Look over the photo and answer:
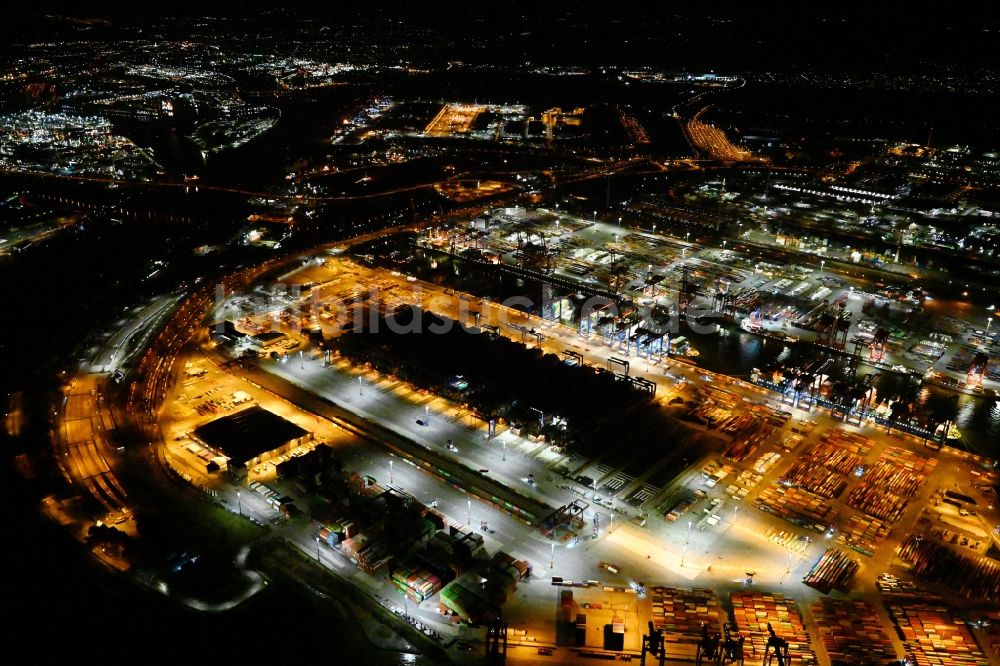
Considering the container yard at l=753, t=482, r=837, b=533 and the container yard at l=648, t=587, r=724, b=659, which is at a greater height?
the container yard at l=753, t=482, r=837, b=533

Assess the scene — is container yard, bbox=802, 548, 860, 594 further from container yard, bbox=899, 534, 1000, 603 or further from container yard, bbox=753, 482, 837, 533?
container yard, bbox=899, 534, 1000, 603

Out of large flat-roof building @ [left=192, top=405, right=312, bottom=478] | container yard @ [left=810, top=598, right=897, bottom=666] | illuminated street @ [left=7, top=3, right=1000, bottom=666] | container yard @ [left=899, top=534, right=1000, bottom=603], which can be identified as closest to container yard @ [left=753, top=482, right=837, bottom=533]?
illuminated street @ [left=7, top=3, right=1000, bottom=666]

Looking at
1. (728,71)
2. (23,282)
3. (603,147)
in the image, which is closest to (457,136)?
(603,147)

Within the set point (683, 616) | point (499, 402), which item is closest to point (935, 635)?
point (683, 616)

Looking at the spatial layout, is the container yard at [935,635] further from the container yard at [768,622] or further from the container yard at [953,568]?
the container yard at [768,622]

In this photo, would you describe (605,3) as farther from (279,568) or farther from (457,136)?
(279,568)

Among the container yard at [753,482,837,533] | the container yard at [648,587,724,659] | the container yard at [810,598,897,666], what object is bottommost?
the container yard at [648,587,724,659]

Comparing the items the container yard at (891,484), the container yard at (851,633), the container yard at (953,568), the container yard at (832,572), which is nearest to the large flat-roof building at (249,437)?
the container yard at (832,572)

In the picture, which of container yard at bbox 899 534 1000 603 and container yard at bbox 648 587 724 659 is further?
container yard at bbox 899 534 1000 603

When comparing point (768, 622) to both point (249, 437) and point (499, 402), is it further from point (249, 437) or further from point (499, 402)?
point (249, 437)
